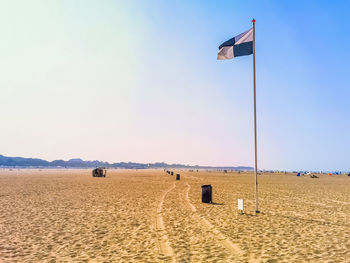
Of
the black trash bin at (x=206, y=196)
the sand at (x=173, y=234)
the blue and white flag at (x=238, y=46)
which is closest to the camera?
the sand at (x=173, y=234)

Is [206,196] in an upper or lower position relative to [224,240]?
upper

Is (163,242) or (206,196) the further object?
(206,196)

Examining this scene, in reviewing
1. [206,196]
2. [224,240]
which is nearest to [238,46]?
[206,196]

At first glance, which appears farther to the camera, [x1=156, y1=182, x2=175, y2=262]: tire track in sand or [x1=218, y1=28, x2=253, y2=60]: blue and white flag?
[x1=218, y1=28, x2=253, y2=60]: blue and white flag

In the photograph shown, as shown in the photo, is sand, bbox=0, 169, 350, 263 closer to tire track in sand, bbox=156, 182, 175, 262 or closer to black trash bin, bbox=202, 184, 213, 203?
tire track in sand, bbox=156, 182, 175, 262

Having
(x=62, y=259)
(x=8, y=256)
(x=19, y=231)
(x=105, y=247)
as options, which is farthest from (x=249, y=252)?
(x=19, y=231)

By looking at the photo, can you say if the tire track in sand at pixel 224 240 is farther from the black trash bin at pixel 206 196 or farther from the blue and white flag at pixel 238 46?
the blue and white flag at pixel 238 46

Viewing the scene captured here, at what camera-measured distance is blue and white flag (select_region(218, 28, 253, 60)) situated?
1315 centimetres

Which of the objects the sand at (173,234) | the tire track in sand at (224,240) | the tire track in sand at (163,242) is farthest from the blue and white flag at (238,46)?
the tire track in sand at (163,242)

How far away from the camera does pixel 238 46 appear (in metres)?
13.4

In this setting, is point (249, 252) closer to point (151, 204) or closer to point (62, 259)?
point (62, 259)

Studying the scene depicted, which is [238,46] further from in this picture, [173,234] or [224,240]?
[173,234]

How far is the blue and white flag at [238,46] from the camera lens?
43.1 ft

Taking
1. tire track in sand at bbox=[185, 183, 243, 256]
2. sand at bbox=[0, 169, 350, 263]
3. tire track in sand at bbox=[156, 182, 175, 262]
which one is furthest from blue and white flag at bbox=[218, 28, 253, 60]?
tire track in sand at bbox=[156, 182, 175, 262]
